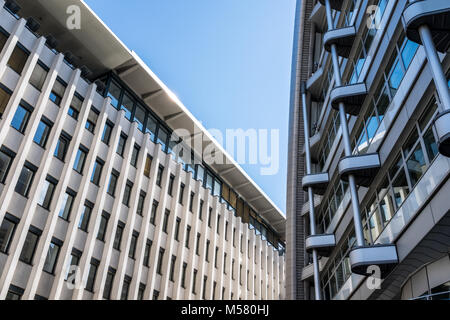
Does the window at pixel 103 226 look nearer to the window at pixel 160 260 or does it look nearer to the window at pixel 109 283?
the window at pixel 109 283

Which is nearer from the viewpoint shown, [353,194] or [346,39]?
[353,194]

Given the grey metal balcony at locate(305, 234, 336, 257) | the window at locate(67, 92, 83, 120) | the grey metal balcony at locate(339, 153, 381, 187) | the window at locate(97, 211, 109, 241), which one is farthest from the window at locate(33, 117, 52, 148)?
the grey metal balcony at locate(339, 153, 381, 187)

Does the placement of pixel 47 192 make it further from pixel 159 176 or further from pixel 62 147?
pixel 159 176

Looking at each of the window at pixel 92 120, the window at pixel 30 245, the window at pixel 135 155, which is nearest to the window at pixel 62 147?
the window at pixel 92 120

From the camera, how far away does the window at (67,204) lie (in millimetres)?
25564

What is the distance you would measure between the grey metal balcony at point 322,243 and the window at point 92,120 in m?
16.0

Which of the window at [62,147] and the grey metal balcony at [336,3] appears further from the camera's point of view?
the window at [62,147]

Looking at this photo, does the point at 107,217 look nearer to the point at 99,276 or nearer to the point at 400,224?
the point at 99,276

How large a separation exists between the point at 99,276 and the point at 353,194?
17054mm

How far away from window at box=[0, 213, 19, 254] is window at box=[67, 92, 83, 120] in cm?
805

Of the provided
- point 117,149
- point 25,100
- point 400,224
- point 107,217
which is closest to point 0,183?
point 25,100

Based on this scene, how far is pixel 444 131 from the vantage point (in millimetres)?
9328
